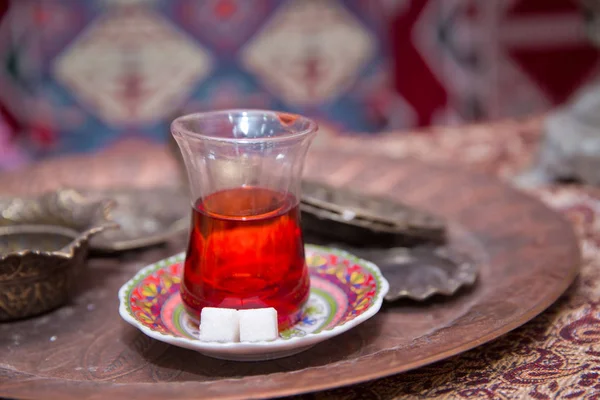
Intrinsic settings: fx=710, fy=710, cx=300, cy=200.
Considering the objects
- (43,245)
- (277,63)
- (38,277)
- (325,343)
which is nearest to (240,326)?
(325,343)

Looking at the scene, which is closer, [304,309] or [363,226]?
[304,309]

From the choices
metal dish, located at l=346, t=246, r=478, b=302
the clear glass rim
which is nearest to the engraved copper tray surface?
metal dish, located at l=346, t=246, r=478, b=302

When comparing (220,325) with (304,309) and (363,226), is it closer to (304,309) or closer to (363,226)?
(304,309)

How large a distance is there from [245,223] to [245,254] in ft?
0.11

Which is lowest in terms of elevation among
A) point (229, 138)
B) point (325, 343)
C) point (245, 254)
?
point (325, 343)

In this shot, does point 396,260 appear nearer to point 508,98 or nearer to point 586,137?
point 586,137

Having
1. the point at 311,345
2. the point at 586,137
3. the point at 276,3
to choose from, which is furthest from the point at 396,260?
the point at 276,3

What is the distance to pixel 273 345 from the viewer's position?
0.69m

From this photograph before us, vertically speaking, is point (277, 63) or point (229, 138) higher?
point (229, 138)

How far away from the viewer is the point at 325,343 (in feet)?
2.61

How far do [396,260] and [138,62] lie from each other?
174 cm

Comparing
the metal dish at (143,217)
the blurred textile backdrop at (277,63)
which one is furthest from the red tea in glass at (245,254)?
the blurred textile backdrop at (277,63)

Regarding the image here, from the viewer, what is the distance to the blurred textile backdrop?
7.86 ft

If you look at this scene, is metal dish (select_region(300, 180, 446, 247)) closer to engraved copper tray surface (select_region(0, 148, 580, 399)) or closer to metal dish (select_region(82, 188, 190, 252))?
engraved copper tray surface (select_region(0, 148, 580, 399))
